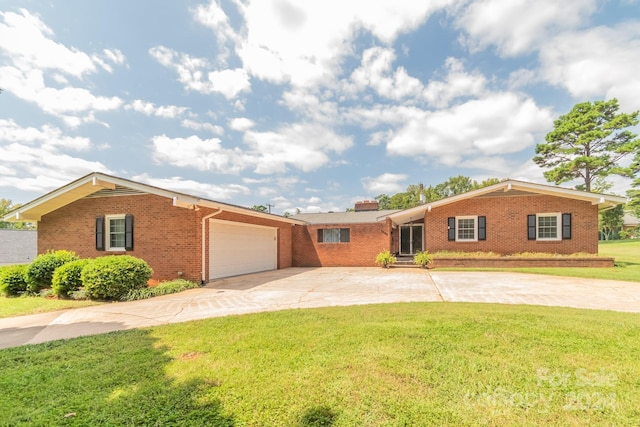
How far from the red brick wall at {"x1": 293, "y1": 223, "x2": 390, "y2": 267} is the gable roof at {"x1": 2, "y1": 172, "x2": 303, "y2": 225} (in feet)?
20.8

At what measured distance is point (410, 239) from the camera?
20531 millimetres

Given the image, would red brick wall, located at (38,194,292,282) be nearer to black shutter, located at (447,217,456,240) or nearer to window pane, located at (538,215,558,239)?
black shutter, located at (447,217,456,240)

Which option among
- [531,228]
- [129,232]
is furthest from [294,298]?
[531,228]

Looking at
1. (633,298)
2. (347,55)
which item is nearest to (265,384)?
(633,298)

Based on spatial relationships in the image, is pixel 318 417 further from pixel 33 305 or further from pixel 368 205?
pixel 368 205

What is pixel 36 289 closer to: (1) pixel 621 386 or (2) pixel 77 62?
(2) pixel 77 62

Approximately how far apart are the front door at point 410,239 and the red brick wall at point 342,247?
4431mm

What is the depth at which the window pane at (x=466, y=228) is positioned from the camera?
50.3 feet

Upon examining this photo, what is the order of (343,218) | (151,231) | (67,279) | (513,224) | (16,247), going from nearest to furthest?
1. (67,279)
2. (151,231)
3. (513,224)
4. (343,218)
5. (16,247)

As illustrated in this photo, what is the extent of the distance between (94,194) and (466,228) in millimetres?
17126

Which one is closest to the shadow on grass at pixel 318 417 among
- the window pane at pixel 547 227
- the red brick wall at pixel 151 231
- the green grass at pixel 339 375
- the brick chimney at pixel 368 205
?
the green grass at pixel 339 375

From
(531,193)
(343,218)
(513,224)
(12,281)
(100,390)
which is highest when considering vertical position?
(531,193)

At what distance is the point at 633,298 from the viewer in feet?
23.0

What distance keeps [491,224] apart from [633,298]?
8263mm
